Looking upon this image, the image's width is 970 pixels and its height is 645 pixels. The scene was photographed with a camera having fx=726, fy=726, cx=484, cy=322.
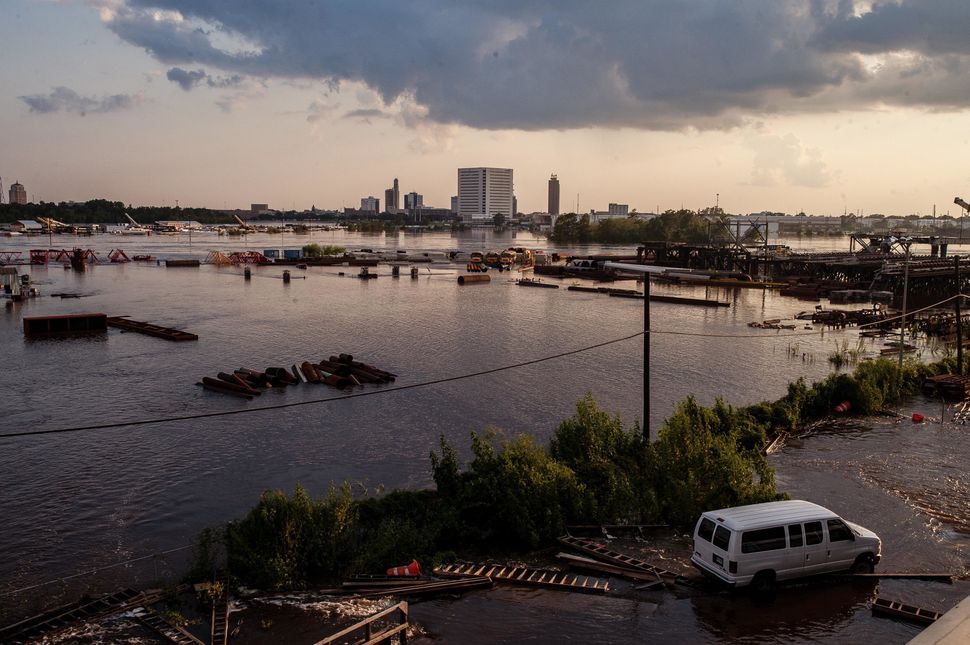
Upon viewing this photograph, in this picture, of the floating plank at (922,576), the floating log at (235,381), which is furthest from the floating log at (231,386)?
the floating plank at (922,576)

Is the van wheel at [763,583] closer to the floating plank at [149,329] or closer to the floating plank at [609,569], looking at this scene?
the floating plank at [609,569]

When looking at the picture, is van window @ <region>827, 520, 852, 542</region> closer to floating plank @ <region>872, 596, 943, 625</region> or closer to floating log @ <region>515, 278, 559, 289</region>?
floating plank @ <region>872, 596, 943, 625</region>

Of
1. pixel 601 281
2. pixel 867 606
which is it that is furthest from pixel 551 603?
pixel 601 281

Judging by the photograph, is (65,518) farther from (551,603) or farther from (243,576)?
(551,603)

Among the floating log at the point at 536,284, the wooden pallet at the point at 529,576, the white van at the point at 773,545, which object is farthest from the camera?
the floating log at the point at 536,284

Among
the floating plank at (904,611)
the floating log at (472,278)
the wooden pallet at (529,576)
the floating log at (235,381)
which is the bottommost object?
the wooden pallet at (529,576)

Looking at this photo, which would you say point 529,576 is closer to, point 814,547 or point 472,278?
point 814,547

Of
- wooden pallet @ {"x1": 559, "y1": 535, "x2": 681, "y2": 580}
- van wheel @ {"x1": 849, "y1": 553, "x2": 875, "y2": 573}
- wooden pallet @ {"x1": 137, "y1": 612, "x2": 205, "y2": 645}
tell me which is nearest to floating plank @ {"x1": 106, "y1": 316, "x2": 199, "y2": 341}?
wooden pallet @ {"x1": 137, "y1": 612, "x2": 205, "y2": 645}
